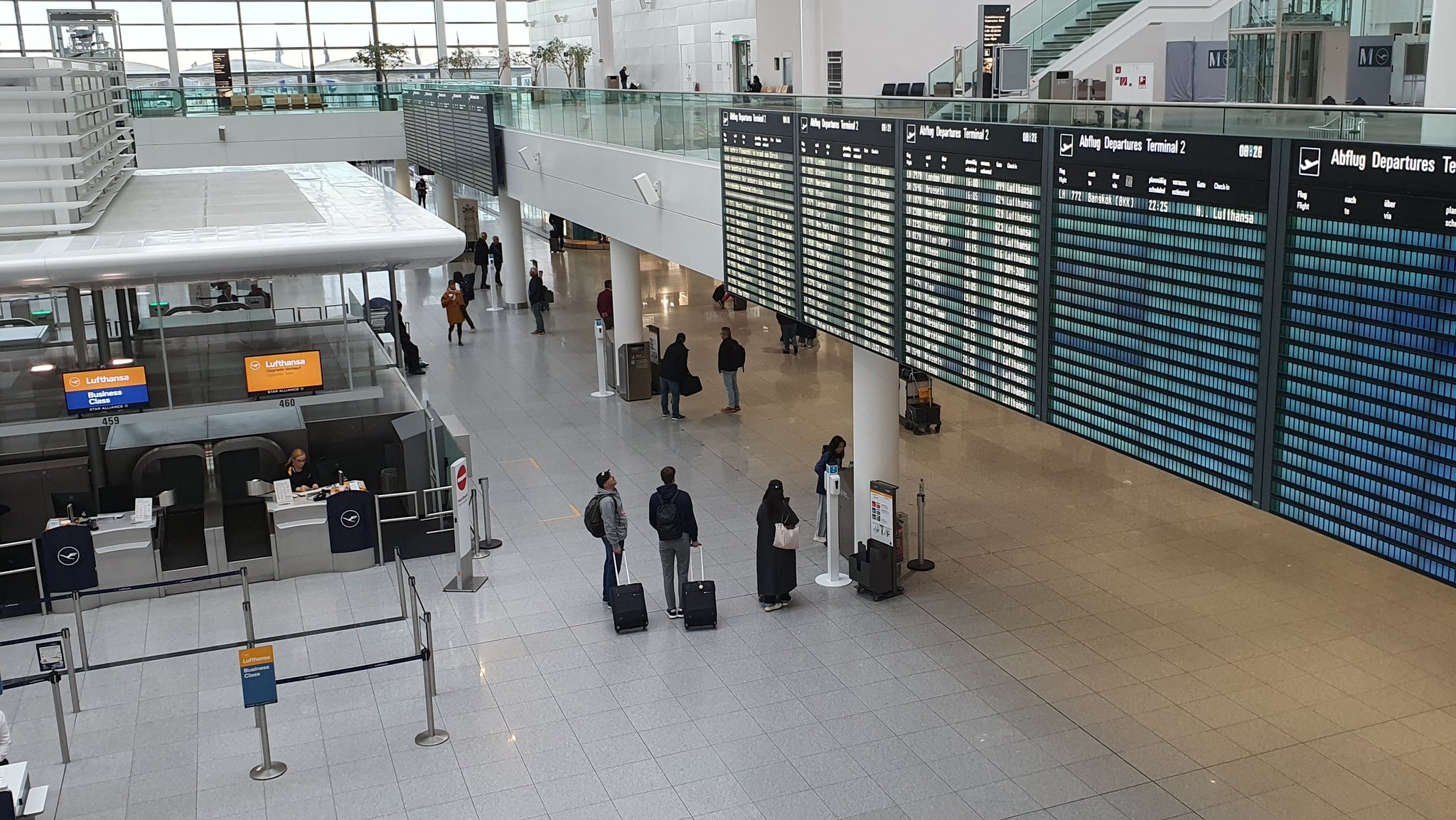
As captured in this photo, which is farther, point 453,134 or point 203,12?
point 203,12

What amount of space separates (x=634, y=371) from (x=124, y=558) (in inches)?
359

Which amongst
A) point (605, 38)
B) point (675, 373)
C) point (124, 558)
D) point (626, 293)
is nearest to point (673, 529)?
point (124, 558)

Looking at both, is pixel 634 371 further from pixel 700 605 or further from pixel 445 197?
pixel 445 197


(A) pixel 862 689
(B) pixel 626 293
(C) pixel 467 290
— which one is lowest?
(A) pixel 862 689

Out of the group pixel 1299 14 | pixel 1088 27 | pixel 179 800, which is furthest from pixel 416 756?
pixel 1299 14

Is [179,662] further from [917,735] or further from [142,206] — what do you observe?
[142,206]

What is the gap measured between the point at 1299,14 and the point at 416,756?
1749 centimetres

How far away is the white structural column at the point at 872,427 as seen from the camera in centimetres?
1210

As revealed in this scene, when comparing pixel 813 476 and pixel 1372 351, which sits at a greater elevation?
pixel 1372 351

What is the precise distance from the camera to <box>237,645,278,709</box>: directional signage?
8555 mm

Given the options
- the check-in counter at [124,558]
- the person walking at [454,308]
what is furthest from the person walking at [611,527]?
the person walking at [454,308]

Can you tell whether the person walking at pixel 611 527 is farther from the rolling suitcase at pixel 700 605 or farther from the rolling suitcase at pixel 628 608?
the rolling suitcase at pixel 700 605

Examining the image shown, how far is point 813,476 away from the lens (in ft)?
51.5

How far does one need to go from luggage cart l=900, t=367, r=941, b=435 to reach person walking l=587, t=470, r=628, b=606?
23.7 feet
